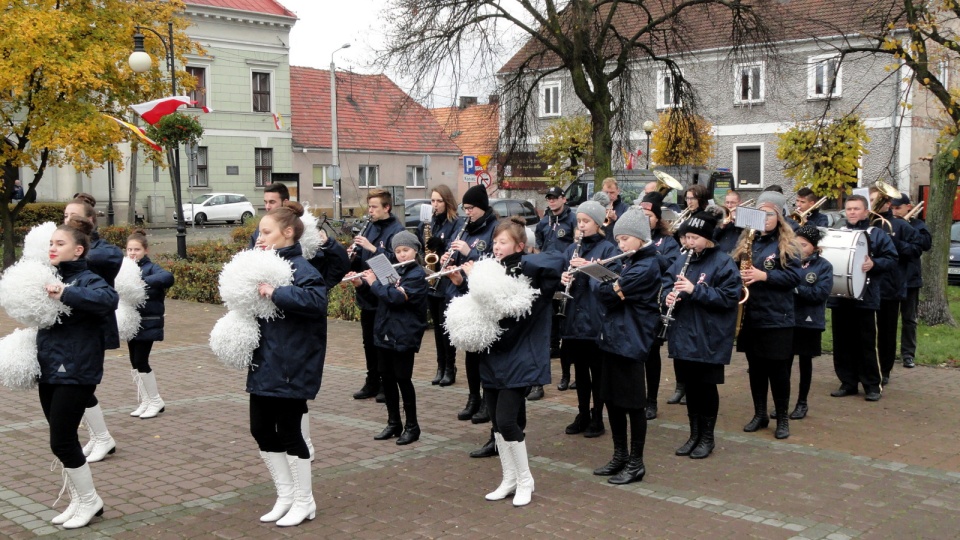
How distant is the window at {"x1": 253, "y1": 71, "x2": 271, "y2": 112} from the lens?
45875 mm

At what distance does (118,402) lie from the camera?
30.4 feet

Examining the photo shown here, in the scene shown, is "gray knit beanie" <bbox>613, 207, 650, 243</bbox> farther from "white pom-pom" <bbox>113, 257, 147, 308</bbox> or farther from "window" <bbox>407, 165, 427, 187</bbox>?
"window" <bbox>407, 165, 427, 187</bbox>

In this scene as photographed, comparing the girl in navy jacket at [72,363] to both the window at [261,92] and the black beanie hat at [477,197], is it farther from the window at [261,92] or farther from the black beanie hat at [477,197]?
the window at [261,92]

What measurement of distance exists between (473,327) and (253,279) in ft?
4.55

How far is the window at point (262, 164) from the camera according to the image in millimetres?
46562

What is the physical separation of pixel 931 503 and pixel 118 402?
275 inches

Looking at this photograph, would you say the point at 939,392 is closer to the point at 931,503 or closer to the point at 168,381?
the point at 931,503

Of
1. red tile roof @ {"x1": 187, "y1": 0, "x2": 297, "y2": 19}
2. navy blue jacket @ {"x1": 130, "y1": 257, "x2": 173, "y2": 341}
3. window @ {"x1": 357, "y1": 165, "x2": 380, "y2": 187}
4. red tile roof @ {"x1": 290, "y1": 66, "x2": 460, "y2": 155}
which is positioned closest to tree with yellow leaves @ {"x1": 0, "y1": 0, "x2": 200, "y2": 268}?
navy blue jacket @ {"x1": 130, "y1": 257, "x2": 173, "y2": 341}

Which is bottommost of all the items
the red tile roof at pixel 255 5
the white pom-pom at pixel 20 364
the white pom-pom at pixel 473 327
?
the white pom-pom at pixel 20 364

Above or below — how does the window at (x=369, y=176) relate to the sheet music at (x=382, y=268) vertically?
above

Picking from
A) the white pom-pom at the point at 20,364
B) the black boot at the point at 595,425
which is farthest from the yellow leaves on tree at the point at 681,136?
the white pom-pom at the point at 20,364

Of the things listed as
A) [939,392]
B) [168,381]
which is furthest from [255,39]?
[939,392]

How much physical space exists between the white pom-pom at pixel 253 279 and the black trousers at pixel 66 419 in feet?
3.53

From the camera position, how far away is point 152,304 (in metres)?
8.32
